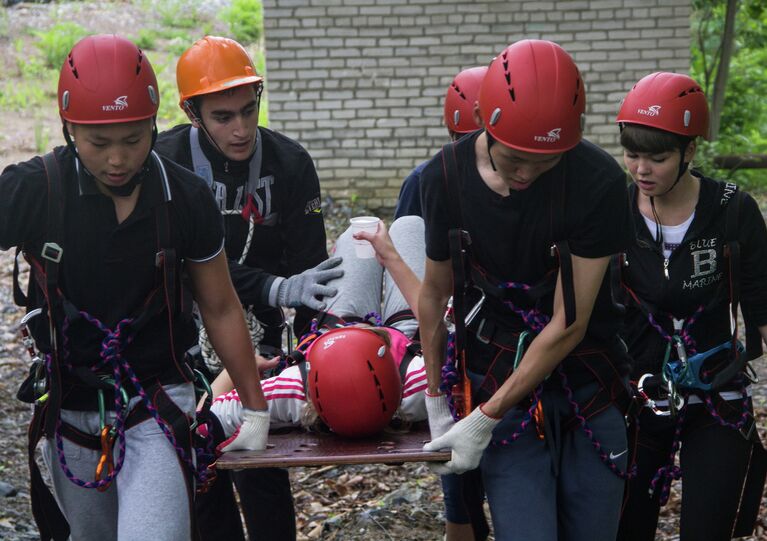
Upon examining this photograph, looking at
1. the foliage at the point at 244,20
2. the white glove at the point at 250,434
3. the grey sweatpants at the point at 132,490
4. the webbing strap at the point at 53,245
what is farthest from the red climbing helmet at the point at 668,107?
the foliage at the point at 244,20

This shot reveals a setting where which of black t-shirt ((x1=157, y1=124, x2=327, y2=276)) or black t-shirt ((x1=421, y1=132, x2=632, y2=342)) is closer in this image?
black t-shirt ((x1=421, y1=132, x2=632, y2=342))

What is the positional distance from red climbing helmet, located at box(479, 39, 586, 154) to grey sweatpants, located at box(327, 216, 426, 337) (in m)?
1.80

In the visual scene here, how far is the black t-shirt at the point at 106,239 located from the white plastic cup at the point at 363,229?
153 cm

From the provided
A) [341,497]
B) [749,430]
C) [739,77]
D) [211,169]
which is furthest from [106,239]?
[739,77]

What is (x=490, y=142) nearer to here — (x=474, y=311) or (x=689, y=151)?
(x=474, y=311)

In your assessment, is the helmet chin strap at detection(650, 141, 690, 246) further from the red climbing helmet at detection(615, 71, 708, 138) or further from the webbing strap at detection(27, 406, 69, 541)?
the webbing strap at detection(27, 406, 69, 541)

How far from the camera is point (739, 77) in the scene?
654 inches

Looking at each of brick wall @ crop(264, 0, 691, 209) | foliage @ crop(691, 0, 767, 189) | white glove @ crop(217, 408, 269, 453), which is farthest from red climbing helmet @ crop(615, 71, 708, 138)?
foliage @ crop(691, 0, 767, 189)

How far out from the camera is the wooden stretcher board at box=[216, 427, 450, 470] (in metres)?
3.60

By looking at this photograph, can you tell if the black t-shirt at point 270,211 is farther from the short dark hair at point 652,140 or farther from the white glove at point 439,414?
the short dark hair at point 652,140

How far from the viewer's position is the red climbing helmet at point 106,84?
10.6 feet

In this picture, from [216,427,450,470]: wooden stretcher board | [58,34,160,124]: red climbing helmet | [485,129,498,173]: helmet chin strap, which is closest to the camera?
[58,34,160,124]: red climbing helmet

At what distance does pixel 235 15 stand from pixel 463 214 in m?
18.7

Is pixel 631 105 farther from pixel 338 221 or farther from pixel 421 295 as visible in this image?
pixel 338 221
